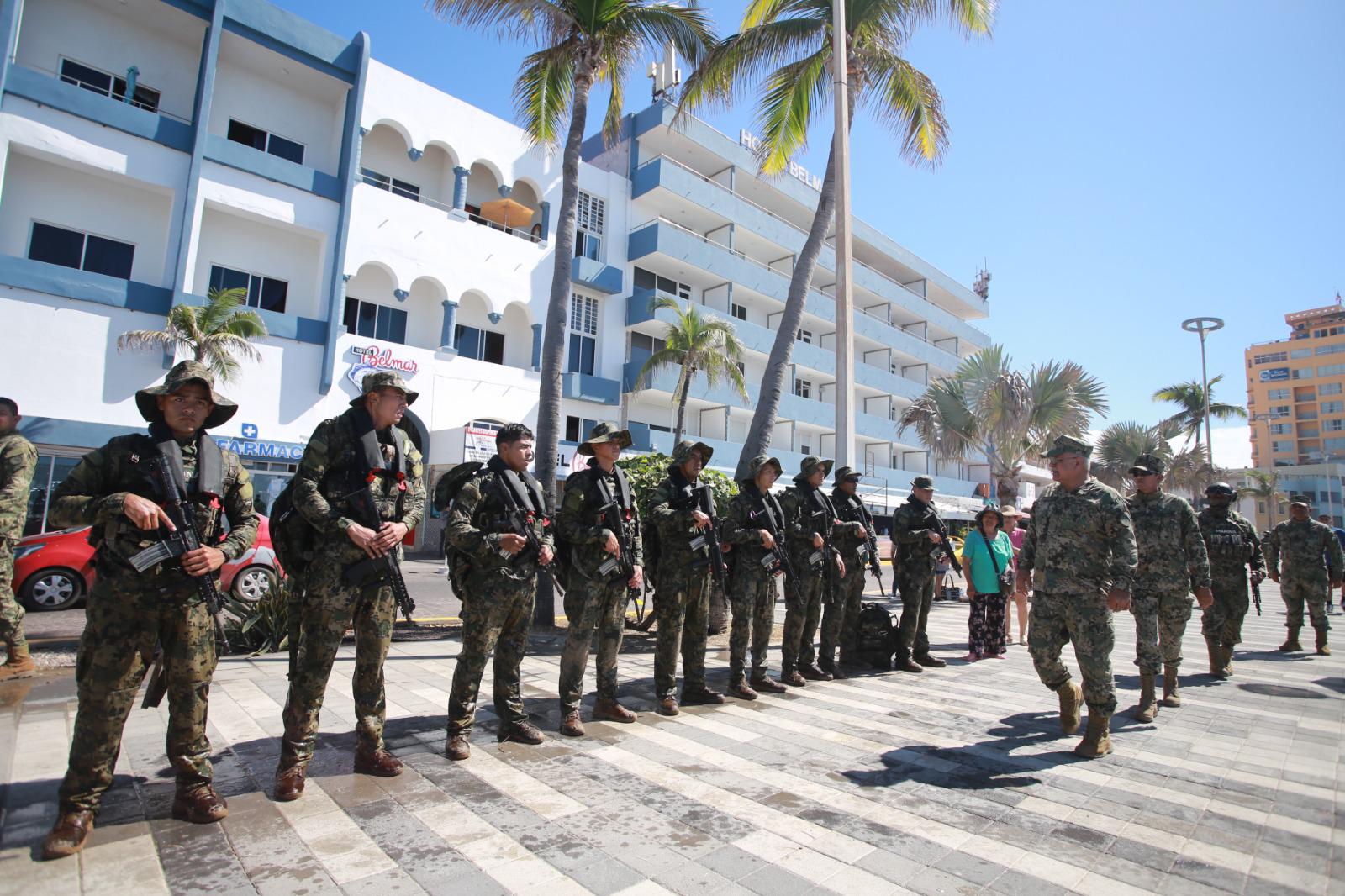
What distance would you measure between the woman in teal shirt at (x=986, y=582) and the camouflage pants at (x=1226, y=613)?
6.52ft

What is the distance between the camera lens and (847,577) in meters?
7.06

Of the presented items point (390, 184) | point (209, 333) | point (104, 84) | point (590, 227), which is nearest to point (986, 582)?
point (209, 333)

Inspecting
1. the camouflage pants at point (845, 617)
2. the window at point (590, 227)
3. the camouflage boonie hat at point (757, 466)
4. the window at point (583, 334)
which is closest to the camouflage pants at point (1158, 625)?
the camouflage pants at point (845, 617)

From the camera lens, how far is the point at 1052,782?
4.00 metres

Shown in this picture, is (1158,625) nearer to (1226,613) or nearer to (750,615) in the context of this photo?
(1226,613)

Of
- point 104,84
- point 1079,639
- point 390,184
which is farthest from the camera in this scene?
point 390,184

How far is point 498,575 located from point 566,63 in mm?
9724

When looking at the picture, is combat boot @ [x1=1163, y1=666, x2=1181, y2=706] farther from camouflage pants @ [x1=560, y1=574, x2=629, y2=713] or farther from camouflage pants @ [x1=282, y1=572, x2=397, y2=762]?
camouflage pants @ [x1=282, y1=572, x2=397, y2=762]

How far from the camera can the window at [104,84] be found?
1683 cm

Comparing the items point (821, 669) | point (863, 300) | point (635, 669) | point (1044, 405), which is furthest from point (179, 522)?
point (863, 300)

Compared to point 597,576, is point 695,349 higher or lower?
higher

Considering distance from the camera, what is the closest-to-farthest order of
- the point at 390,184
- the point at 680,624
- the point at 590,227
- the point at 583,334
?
the point at 680,624 → the point at 390,184 → the point at 583,334 → the point at 590,227

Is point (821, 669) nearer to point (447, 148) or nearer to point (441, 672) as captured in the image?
point (441, 672)

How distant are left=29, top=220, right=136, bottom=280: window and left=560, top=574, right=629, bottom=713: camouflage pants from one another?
1798 centimetres
